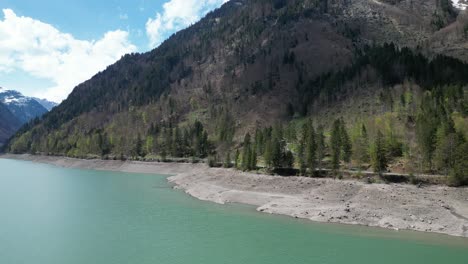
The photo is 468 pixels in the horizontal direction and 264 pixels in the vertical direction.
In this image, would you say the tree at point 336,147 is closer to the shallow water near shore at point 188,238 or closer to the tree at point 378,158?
the tree at point 378,158

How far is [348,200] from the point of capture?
58250mm

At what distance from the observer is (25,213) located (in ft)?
183

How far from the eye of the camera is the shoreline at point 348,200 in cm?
4909

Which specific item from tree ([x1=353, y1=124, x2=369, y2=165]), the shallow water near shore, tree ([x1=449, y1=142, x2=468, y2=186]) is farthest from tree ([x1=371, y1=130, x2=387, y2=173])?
the shallow water near shore

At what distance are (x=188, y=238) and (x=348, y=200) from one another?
1082 inches

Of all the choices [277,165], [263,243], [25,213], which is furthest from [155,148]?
[263,243]

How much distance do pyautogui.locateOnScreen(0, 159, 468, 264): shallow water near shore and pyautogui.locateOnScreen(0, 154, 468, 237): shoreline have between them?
9.29ft

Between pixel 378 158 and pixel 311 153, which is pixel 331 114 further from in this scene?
pixel 378 158

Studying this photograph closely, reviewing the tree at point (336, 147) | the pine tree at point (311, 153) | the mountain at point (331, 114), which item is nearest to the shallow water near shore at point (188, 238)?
the pine tree at point (311, 153)

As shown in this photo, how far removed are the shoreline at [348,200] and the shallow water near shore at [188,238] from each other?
2831 millimetres

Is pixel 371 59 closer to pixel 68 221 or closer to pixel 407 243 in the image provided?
pixel 407 243

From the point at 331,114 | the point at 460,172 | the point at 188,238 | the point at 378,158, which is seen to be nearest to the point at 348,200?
the point at 378,158

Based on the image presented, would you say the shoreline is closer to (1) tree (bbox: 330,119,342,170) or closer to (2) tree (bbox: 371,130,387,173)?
(2) tree (bbox: 371,130,387,173)

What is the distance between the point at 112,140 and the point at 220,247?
13203 cm
